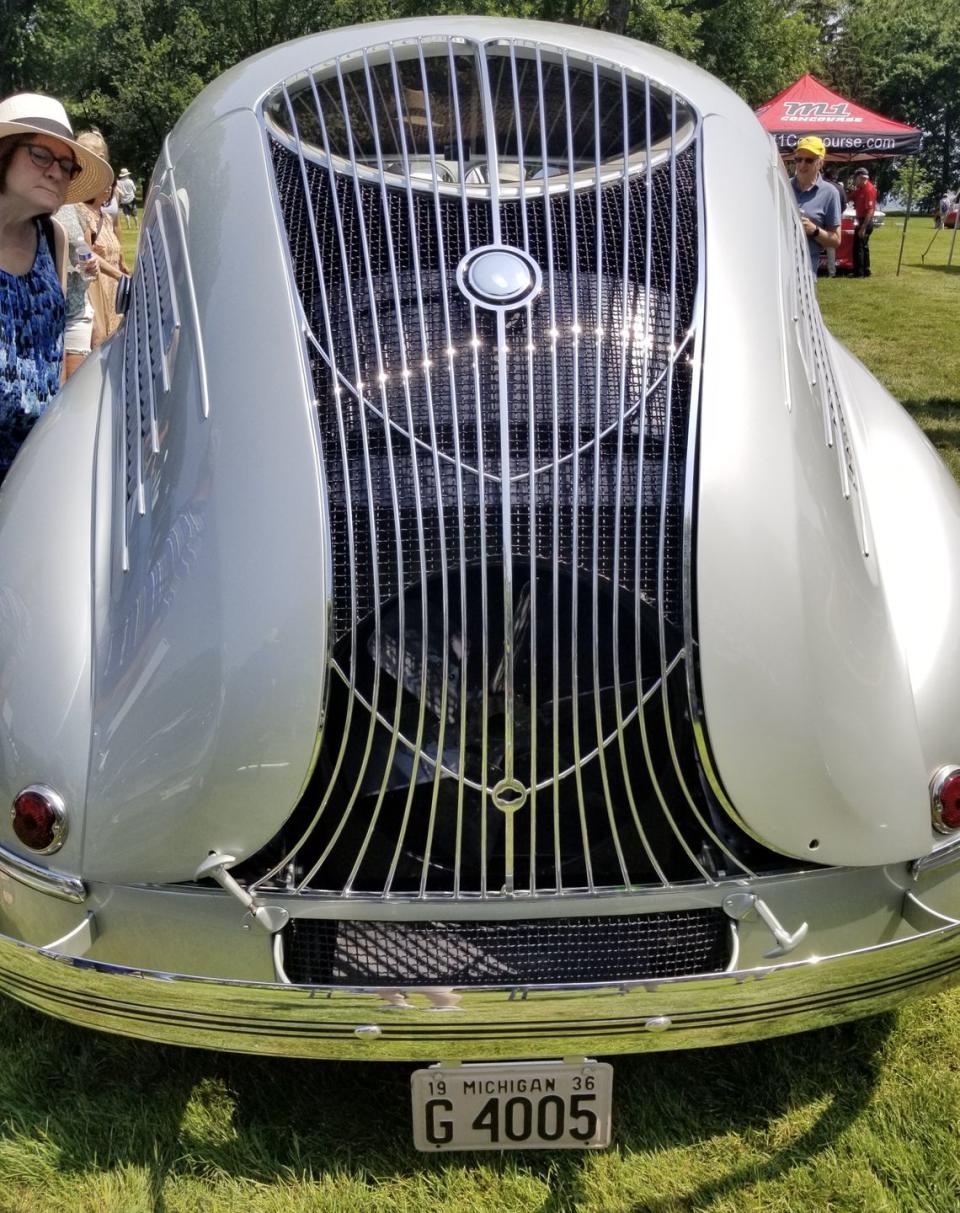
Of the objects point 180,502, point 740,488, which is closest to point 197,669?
point 180,502

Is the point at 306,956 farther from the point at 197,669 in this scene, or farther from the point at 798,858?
the point at 798,858

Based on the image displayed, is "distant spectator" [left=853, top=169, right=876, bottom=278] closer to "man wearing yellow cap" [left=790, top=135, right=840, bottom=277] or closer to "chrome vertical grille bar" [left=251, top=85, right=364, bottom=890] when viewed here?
"man wearing yellow cap" [left=790, top=135, right=840, bottom=277]

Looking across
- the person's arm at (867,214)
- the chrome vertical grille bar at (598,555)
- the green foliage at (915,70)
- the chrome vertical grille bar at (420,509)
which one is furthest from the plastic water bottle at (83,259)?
the green foliage at (915,70)

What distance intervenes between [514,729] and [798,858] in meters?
0.52

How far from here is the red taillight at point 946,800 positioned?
1751mm

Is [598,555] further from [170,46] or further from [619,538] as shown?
[170,46]

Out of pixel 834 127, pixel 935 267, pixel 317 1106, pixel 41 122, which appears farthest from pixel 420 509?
pixel 935 267

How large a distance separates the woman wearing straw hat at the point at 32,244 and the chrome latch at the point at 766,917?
2.44 metres

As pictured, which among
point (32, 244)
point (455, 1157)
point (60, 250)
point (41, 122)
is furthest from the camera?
point (60, 250)

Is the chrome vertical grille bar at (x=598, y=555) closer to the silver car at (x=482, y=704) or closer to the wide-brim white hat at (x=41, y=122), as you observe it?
the silver car at (x=482, y=704)

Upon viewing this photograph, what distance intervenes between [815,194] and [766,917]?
21.2 ft

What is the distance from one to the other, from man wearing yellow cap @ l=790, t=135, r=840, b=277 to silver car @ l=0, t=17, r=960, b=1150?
536 cm

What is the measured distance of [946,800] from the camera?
175 cm

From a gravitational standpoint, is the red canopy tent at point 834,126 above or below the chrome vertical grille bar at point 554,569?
above
